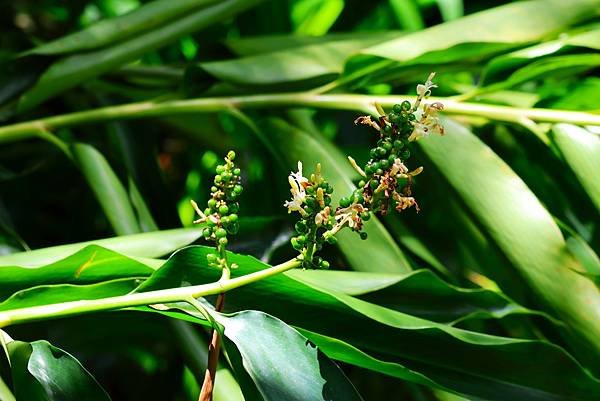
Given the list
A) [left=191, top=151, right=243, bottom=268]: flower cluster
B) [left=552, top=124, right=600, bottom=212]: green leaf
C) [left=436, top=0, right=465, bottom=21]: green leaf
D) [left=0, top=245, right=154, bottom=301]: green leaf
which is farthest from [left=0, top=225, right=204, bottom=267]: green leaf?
[left=436, top=0, right=465, bottom=21]: green leaf

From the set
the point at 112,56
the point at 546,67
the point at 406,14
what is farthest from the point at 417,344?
the point at 406,14

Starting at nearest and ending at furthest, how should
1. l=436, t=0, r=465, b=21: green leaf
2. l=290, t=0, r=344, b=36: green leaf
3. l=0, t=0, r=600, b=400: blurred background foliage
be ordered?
l=0, t=0, r=600, b=400: blurred background foliage → l=436, t=0, r=465, b=21: green leaf → l=290, t=0, r=344, b=36: green leaf

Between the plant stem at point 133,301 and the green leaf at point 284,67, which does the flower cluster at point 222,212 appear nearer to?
the plant stem at point 133,301

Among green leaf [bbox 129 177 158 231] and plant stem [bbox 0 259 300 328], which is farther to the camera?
green leaf [bbox 129 177 158 231]

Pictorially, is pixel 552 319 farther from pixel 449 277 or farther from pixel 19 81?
pixel 19 81

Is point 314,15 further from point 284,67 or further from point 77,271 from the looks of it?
point 77,271

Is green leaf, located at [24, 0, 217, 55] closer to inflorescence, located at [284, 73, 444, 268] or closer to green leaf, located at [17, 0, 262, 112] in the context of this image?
green leaf, located at [17, 0, 262, 112]

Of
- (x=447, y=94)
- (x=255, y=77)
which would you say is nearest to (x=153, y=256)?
(x=255, y=77)
